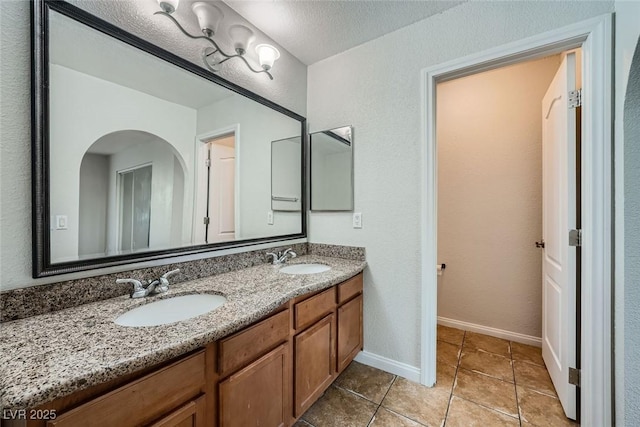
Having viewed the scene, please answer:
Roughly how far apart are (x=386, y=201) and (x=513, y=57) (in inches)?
43.6

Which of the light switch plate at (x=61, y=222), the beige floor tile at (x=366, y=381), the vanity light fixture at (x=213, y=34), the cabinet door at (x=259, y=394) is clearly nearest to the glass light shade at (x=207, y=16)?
the vanity light fixture at (x=213, y=34)

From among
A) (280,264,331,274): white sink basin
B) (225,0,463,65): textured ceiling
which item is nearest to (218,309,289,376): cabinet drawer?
(280,264,331,274): white sink basin

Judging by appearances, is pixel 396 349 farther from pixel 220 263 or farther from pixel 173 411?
pixel 173 411

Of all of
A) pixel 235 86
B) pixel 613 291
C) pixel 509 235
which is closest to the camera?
pixel 613 291

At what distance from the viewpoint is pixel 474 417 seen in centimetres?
145

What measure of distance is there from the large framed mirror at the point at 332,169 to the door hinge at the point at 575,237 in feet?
4.23

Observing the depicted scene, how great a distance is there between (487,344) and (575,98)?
195 centimetres

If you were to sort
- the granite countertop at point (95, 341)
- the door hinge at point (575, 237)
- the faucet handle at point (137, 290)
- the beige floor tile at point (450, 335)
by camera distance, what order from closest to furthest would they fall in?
the granite countertop at point (95, 341)
the faucet handle at point (137, 290)
the door hinge at point (575, 237)
the beige floor tile at point (450, 335)

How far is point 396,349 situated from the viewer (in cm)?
185

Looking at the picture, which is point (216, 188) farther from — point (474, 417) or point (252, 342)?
point (474, 417)

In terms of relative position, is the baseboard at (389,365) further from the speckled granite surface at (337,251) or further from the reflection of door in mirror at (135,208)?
the reflection of door in mirror at (135,208)

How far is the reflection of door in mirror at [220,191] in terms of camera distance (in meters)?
1.52

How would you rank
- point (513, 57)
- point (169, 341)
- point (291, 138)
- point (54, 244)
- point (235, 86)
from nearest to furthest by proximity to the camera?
1. point (169, 341)
2. point (54, 244)
3. point (513, 57)
4. point (235, 86)
5. point (291, 138)

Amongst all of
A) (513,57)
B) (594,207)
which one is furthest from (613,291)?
(513,57)
